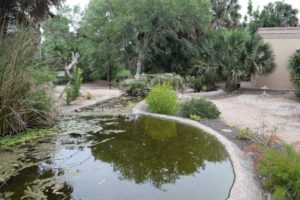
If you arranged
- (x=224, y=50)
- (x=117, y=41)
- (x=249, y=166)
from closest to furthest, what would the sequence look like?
(x=249, y=166) < (x=224, y=50) < (x=117, y=41)

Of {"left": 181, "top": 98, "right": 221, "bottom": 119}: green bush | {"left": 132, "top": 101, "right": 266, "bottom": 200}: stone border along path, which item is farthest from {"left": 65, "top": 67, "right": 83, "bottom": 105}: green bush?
{"left": 132, "top": 101, "right": 266, "bottom": 200}: stone border along path

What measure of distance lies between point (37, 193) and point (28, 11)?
566 centimetres

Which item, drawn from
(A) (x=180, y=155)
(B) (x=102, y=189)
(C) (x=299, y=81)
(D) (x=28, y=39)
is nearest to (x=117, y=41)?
(C) (x=299, y=81)

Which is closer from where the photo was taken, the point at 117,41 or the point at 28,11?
the point at 28,11

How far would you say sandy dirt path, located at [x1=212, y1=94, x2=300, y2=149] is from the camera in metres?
7.31

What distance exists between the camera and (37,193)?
380cm

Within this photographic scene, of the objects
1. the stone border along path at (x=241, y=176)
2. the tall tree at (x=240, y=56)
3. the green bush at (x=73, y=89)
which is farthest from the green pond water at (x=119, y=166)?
the tall tree at (x=240, y=56)

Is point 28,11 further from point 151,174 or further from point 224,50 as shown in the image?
point 224,50

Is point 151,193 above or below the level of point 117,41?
below

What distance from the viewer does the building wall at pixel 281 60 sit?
17.4 metres

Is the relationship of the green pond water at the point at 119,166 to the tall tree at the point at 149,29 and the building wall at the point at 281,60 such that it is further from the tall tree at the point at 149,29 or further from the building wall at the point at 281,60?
the building wall at the point at 281,60

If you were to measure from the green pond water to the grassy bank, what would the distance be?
24 cm

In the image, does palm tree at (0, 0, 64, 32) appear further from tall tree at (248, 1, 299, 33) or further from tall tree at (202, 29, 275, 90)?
tall tree at (248, 1, 299, 33)

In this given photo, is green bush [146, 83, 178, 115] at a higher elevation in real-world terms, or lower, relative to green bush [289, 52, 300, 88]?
lower
